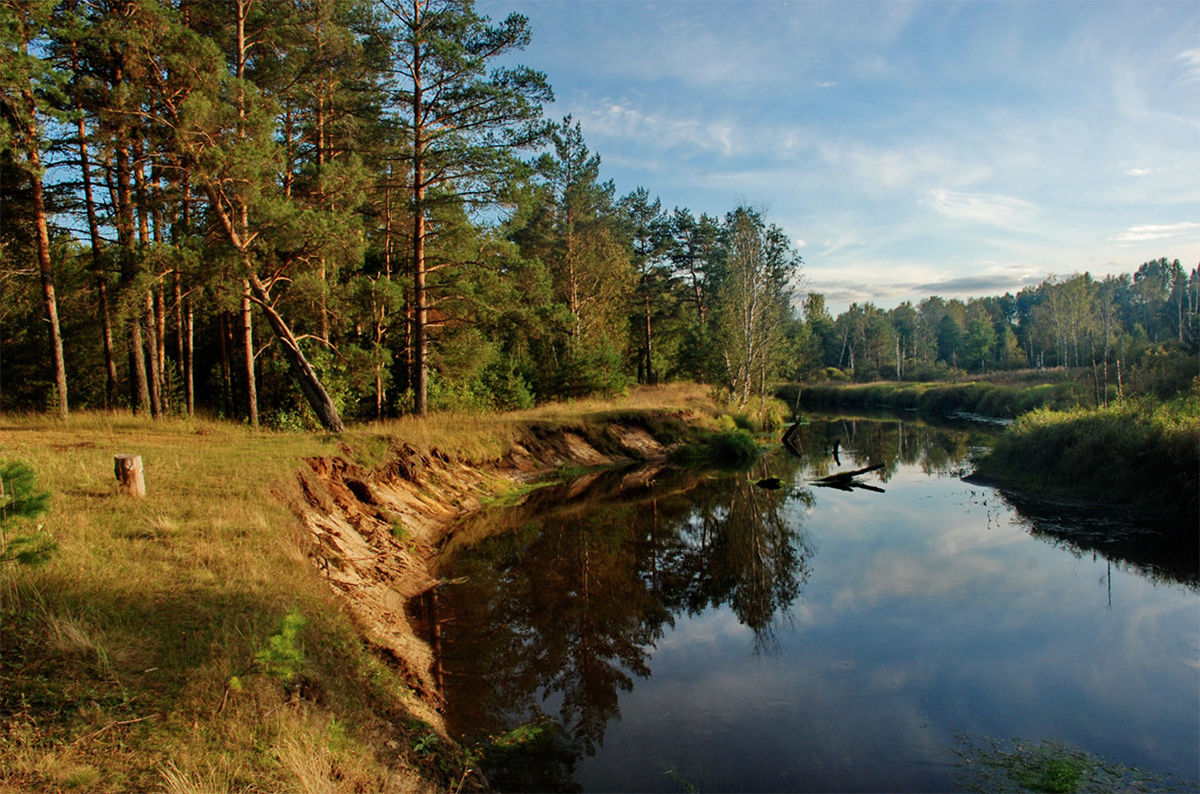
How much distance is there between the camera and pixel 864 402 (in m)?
63.8

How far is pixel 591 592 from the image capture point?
1154cm

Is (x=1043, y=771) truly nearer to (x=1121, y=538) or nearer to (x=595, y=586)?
(x=595, y=586)

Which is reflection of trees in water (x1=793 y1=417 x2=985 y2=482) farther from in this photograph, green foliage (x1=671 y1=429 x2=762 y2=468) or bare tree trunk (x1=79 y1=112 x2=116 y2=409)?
bare tree trunk (x1=79 y1=112 x2=116 y2=409)

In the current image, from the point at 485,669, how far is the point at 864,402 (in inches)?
2451

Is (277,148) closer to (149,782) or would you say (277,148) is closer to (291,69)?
(291,69)

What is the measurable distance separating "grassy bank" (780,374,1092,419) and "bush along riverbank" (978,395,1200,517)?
7319mm

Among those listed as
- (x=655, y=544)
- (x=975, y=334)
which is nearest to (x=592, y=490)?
(x=655, y=544)

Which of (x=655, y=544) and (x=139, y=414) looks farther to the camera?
(x=139, y=414)

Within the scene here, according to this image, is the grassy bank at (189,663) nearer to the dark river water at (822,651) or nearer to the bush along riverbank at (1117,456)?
the dark river water at (822,651)

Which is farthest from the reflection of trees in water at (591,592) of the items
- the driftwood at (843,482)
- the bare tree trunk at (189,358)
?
the bare tree trunk at (189,358)

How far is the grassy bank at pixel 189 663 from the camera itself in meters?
4.02

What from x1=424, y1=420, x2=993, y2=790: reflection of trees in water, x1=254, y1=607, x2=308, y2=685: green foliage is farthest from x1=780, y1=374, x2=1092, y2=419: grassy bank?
x1=254, y1=607, x2=308, y2=685: green foliage

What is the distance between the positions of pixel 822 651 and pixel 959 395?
49835 millimetres

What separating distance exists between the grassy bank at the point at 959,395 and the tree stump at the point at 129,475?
1206 inches
